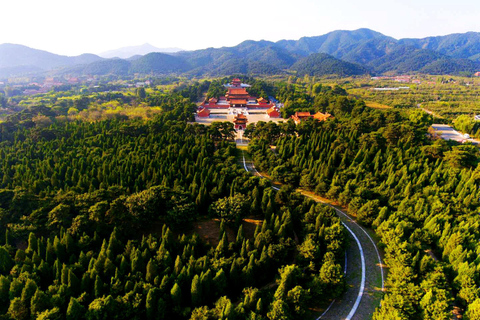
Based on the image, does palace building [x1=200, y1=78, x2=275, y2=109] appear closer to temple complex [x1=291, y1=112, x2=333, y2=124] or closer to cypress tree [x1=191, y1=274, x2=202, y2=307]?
temple complex [x1=291, y1=112, x2=333, y2=124]

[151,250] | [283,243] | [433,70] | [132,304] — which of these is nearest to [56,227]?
[151,250]

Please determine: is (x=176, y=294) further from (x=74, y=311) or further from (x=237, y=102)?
(x=237, y=102)

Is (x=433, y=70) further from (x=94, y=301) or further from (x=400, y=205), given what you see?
(x=94, y=301)

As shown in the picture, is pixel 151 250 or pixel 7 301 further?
pixel 151 250

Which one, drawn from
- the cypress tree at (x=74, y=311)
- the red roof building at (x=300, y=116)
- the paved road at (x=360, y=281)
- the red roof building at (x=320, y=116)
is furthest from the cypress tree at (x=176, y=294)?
the red roof building at (x=320, y=116)

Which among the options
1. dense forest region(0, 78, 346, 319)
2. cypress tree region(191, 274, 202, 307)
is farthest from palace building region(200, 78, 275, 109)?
cypress tree region(191, 274, 202, 307)

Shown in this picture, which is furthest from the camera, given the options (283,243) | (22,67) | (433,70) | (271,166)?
(22,67)

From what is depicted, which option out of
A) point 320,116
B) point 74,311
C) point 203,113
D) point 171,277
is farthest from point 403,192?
point 203,113

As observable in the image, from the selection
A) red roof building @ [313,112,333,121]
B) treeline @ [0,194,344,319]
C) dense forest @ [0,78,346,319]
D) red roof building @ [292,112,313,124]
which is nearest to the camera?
treeline @ [0,194,344,319]
